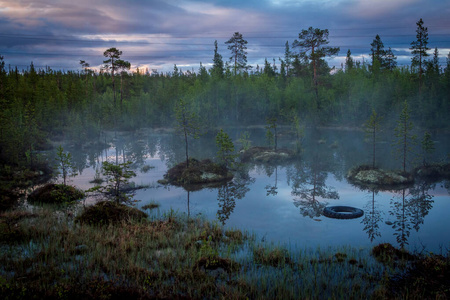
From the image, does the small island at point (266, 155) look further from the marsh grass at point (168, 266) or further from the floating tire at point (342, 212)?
the marsh grass at point (168, 266)

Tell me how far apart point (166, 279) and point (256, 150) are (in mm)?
34456

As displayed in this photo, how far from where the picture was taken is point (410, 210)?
69.1ft

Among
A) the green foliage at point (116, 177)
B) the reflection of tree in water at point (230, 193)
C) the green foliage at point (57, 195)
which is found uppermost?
the green foliage at point (116, 177)

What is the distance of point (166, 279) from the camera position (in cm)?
1140

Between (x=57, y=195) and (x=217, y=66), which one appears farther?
(x=217, y=66)

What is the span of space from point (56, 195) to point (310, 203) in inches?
712

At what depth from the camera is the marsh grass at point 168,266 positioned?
402 inches

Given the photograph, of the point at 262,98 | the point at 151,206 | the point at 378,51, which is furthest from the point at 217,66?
the point at 151,206

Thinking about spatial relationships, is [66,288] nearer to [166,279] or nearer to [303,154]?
[166,279]

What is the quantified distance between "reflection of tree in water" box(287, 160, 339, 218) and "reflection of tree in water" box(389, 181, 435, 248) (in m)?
4.37

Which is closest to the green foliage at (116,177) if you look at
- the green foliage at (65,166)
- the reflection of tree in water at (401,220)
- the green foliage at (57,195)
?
the green foliage at (57,195)

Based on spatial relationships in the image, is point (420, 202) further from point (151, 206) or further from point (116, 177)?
point (116, 177)

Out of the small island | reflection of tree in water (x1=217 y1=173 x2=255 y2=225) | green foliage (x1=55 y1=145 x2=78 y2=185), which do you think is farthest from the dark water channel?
the small island

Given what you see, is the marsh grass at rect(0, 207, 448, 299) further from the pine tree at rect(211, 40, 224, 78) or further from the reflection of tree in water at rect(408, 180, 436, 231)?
the pine tree at rect(211, 40, 224, 78)
